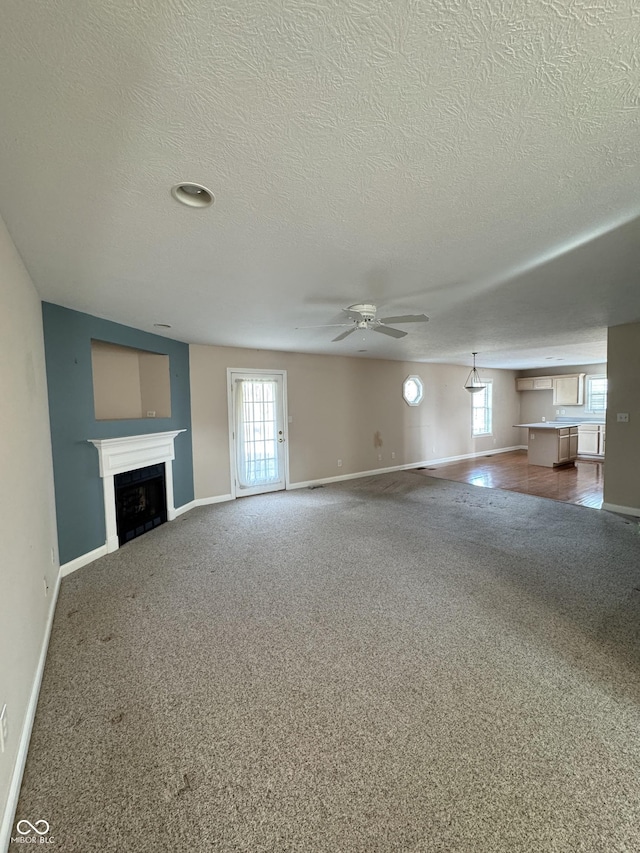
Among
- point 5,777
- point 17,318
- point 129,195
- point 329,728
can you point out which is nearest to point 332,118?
point 129,195

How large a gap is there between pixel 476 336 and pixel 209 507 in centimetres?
473

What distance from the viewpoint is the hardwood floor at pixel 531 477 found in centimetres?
561

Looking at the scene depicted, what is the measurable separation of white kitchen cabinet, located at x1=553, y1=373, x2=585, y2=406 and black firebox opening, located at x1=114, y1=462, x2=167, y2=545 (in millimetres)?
9725

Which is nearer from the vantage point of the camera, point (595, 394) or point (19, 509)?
point (19, 509)

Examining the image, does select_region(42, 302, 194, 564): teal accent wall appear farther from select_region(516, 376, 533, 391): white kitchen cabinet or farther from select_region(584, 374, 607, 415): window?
select_region(584, 374, 607, 415): window

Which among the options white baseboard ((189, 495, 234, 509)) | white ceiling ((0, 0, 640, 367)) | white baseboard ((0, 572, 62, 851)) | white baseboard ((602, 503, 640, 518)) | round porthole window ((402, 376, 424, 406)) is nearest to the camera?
white ceiling ((0, 0, 640, 367))

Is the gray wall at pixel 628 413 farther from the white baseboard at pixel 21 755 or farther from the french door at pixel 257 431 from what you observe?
the white baseboard at pixel 21 755

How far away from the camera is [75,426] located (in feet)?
10.8

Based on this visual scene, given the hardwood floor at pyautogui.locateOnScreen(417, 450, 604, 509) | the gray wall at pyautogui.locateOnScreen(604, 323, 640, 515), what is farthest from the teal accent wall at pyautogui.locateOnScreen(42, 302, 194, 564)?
the gray wall at pyautogui.locateOnScreen(604, 323, 640, 515)

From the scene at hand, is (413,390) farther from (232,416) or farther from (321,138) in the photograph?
(321,138)

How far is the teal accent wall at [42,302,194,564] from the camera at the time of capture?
10.2 feet

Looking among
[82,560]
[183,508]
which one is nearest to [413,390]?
[183,508]

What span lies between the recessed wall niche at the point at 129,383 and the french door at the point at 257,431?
1.11m

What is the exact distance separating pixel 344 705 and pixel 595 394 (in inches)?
400
